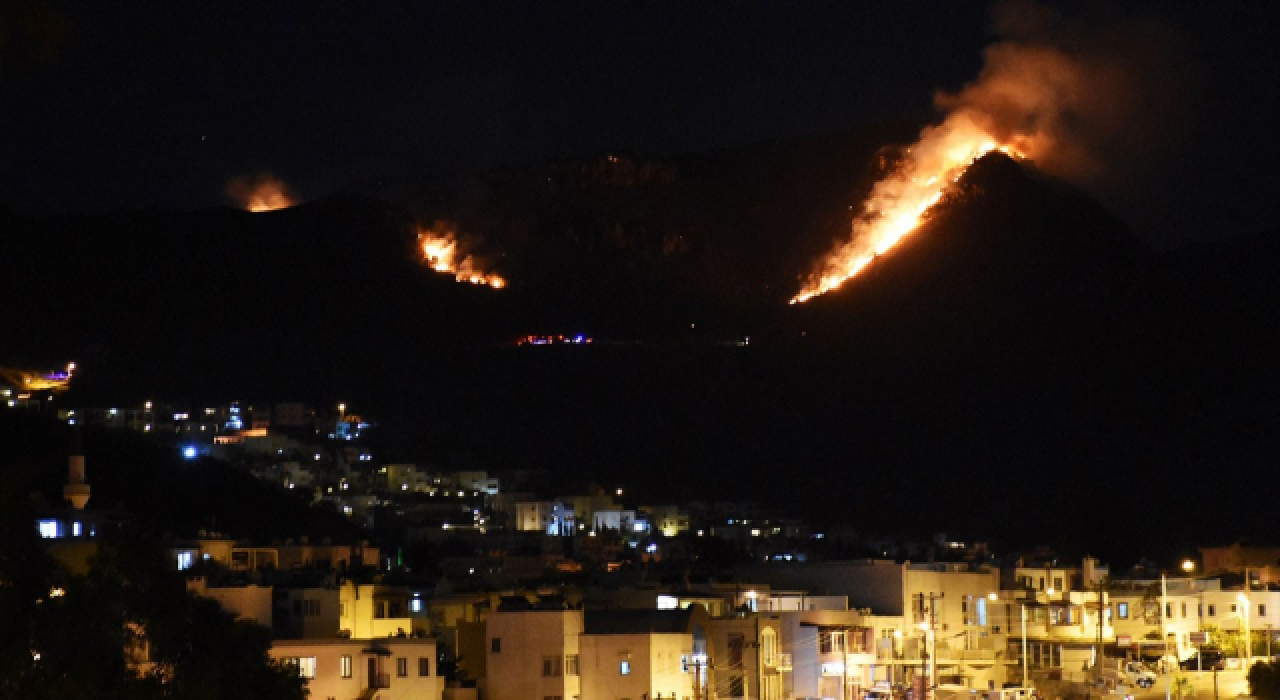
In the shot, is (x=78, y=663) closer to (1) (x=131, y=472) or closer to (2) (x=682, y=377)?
(1) (x=131, y=472)

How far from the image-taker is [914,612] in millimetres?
62750

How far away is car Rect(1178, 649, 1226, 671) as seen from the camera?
57547 mm

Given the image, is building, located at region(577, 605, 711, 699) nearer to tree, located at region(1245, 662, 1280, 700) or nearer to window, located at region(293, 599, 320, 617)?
window, located at region(293, 599, 320, 617)

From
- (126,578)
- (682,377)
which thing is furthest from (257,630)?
(682,377)

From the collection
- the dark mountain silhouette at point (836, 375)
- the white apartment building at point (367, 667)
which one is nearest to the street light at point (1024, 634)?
the white apartment building at point (367, 667)

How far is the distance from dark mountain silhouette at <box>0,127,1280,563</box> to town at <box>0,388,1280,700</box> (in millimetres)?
36828

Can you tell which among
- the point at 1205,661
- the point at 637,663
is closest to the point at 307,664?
the point at 637,663

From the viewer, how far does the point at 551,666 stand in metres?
49.6

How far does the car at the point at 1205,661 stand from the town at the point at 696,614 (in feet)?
0.36

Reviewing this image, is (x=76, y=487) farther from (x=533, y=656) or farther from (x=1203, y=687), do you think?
(x=1203, y=687)

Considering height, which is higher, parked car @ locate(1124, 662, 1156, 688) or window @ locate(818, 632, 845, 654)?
window @ locate(818, 632, 845, 654)

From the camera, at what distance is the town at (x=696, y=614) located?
49562mm

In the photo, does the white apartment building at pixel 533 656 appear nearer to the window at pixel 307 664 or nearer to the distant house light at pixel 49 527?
the window at pixel 307 664

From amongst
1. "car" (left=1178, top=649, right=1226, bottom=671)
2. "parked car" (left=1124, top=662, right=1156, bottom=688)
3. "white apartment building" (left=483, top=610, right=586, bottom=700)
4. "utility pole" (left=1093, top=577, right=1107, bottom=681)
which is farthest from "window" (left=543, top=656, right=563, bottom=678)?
"car" (left=1178, top=649, right=1226, bottom=671)
